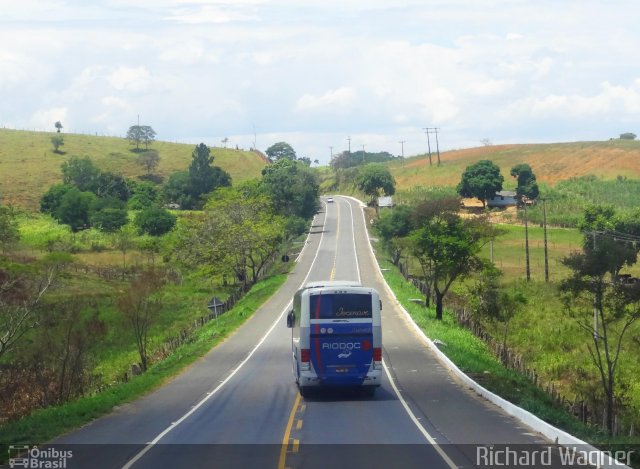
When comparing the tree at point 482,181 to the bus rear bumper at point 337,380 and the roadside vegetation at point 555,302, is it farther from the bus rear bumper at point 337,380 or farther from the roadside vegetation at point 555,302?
the bus rear bumper at point 337,380

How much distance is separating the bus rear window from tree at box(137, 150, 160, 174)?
529 feet

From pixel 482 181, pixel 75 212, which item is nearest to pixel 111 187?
pixel 75 212

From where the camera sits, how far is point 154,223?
367 ft

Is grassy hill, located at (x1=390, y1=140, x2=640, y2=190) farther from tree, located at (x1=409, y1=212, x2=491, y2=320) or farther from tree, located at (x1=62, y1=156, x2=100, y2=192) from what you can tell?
tree, located at (x1=409, y1=212, x2=491, y2=320)

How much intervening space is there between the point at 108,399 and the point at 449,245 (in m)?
32.0

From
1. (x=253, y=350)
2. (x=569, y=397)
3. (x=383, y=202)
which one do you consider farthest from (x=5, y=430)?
(x=383, y=202)

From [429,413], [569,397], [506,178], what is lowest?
[569,397]

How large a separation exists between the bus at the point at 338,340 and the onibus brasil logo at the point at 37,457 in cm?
929

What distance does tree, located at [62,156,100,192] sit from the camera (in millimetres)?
144125

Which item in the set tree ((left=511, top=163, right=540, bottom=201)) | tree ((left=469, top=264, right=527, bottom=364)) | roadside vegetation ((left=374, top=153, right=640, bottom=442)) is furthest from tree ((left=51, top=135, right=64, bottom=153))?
tree ((left=469, top=264, right=527, bottom=364))

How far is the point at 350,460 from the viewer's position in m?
16.1

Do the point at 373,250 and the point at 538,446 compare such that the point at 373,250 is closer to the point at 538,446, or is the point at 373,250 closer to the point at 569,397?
the point at 569,397

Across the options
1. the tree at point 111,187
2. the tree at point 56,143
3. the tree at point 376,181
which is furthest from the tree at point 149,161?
the tree at point 376,181

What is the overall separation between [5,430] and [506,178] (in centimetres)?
14618
